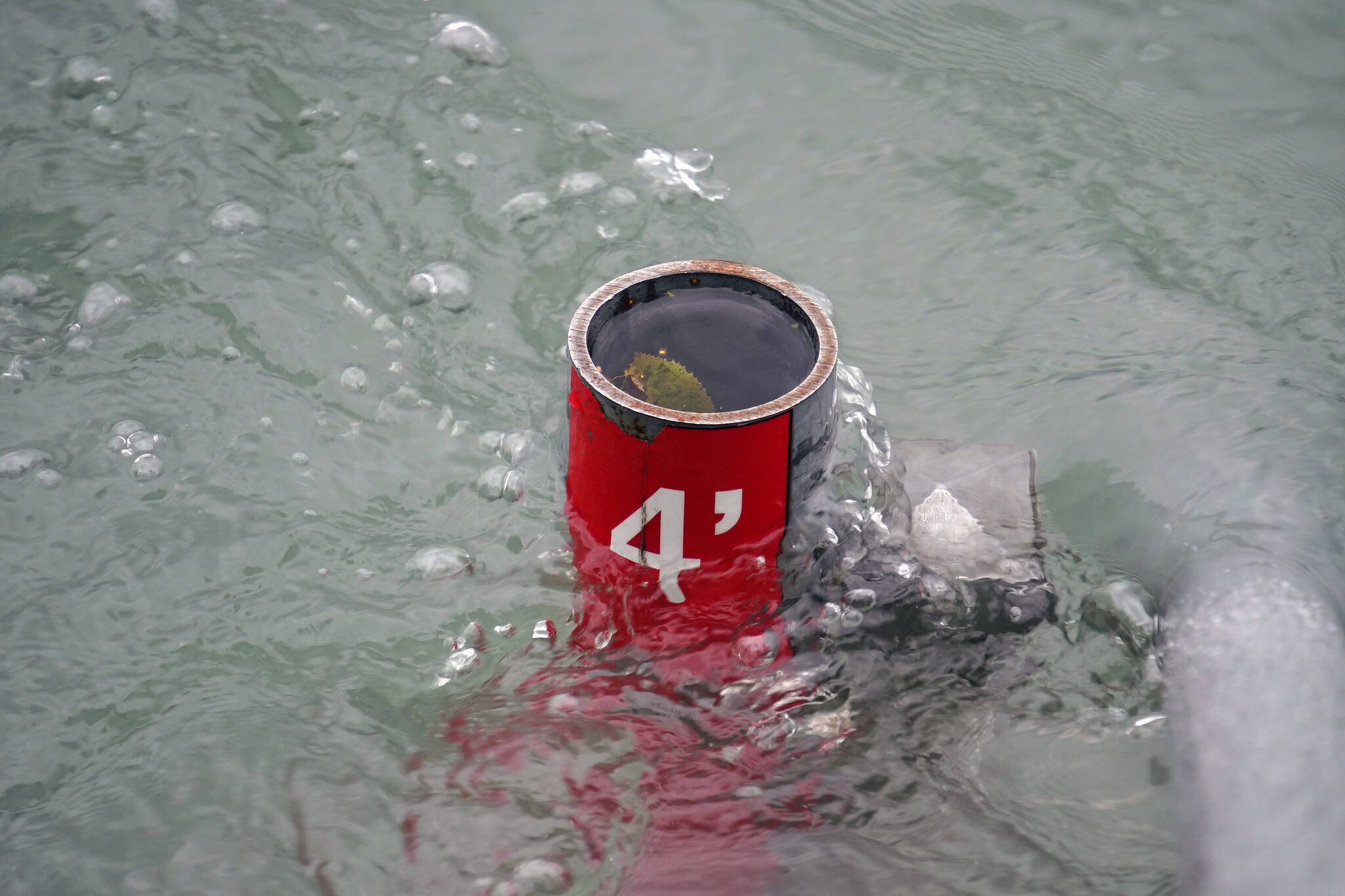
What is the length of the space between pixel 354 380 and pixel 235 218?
0.57 metres

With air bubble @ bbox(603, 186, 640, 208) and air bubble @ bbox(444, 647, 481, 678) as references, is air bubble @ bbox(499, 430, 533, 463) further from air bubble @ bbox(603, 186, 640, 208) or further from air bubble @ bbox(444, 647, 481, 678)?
air bubble @ bbox(603, 186, 640, 208)

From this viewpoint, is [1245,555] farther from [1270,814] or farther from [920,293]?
[920,293]

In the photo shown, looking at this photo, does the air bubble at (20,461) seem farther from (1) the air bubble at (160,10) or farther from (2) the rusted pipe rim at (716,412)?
(1) the air bubble at (160,10)

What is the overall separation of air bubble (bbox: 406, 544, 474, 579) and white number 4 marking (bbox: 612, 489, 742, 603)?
0.43m

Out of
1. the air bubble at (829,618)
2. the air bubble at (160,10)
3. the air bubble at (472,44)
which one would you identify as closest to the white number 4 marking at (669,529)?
the air bubble at (829,618)

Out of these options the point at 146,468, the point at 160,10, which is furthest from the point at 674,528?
the point at 160,10

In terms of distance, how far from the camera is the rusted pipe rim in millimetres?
1234

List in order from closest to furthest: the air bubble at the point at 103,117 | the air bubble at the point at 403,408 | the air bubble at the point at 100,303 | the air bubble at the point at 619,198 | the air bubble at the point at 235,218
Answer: the air bubble at the point at 403,408 → the air bubble at the point at 100,303 → the air bubble at the point at 235,218 → the air bubble at the point at 619,198 → the air bubble at the point at 103,117

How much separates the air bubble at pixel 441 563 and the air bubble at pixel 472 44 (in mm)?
1458

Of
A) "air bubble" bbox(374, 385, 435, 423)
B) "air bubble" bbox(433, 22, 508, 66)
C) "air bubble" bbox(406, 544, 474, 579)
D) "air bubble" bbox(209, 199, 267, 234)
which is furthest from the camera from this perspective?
"air bubble" bbox(433, 22, 508, 66)

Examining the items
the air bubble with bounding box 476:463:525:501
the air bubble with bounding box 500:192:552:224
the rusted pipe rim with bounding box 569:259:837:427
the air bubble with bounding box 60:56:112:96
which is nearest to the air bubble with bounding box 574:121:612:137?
the air bubble with bounding box 500:192:552:224

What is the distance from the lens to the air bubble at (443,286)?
7.22 ft

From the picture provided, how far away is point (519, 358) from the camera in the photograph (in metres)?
2.13

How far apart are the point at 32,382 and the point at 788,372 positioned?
1.47m
